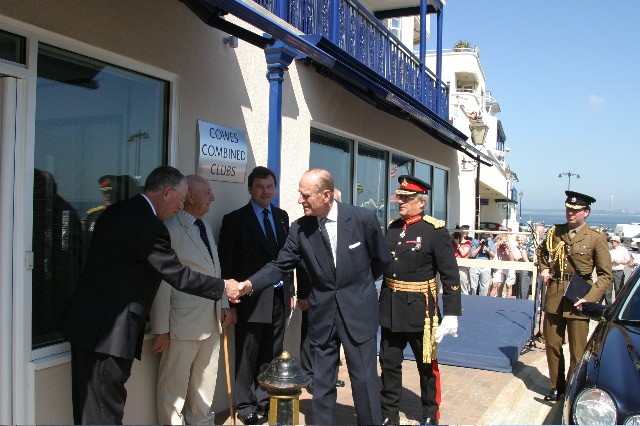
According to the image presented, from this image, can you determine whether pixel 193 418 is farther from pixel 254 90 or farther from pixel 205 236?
pixel 254 90

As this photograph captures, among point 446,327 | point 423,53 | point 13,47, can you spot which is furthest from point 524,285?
point 13,47

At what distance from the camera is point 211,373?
475cm

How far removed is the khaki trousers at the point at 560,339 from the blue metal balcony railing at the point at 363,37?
4005mm

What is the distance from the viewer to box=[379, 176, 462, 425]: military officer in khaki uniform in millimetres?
4914

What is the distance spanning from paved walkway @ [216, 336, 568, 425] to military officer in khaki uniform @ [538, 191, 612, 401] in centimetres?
33

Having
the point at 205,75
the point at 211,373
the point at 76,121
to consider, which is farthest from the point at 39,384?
the point at 205,75

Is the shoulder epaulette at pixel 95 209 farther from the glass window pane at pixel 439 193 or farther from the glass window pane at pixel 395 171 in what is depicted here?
the glass window pane at pixel 439 193

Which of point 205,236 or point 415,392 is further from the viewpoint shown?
point 415,392

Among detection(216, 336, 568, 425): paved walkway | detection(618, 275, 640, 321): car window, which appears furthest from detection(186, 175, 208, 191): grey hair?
detection(618, 275, 640, 321): car window

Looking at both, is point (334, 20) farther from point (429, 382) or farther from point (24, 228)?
point (24, 228)

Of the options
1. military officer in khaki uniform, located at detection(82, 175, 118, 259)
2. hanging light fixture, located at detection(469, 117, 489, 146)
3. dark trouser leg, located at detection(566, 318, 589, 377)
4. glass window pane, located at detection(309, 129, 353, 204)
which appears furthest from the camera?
hanging light fixture, located at detection(469, 117, 489, 146)

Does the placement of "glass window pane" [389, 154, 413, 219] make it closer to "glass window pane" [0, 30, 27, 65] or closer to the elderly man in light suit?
the elderly man in light suit

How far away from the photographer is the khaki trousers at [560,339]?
586 centimetres

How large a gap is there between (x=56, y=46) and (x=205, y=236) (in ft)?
5.59
